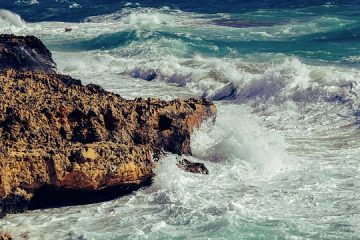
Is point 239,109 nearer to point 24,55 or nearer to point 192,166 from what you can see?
point 24,55

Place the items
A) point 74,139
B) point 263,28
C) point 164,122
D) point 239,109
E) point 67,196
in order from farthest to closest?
point 263,28, point 239,109, point 164,122, point 74,139, point 67,196

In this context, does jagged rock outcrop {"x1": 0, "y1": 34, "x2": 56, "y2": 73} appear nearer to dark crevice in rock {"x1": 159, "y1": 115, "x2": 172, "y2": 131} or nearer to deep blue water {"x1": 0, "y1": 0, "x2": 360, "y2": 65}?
dark crevice in rock {"x1": 159, "y1": 115, "x2": 172, "y2": 131}

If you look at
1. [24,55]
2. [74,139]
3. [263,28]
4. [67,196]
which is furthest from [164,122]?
[263,28]

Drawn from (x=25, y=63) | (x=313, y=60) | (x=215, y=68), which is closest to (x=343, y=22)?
(x=313, y=60)

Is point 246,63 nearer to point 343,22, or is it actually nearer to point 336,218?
point 343,22

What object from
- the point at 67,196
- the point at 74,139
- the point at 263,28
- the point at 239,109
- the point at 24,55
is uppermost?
the point at 24,55

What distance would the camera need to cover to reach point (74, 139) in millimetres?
9617

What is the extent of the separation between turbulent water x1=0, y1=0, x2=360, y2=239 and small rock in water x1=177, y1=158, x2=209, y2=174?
0.17 m

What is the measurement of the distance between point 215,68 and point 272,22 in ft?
40.6

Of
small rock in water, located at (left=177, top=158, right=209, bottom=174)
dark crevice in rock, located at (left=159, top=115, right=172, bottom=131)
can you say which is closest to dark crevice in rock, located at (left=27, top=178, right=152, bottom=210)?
small rock in water, located at (left=177, top=158, right=209, bottom=174)

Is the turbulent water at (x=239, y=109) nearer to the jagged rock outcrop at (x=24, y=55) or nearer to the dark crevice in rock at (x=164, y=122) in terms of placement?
the dark crevice in rock at (x=164, y=122)

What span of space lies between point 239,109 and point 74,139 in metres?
8.20

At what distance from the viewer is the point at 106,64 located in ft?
80.7

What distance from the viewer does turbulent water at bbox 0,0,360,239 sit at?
28.5 ft
